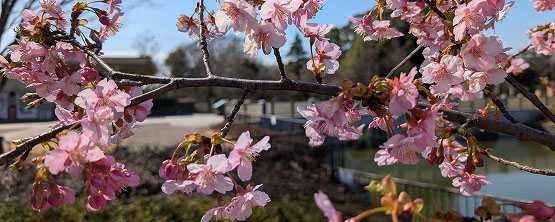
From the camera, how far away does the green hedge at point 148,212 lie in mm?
3139

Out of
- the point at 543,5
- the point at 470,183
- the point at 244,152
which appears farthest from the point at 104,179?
the point at 543,5

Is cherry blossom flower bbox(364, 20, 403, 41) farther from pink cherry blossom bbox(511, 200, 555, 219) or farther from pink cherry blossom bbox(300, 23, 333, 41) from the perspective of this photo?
pink cherry blossom bbox(511, 200, 555, 219)

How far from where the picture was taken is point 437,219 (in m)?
0.50

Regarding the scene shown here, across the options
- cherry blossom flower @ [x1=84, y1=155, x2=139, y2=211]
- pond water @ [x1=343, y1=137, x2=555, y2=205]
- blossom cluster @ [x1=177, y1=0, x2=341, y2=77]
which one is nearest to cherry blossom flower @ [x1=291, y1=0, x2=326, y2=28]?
blossom cluster @ [x1=177, y1=0, x2=341, y2=77]

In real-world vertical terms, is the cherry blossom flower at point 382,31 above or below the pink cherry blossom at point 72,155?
above

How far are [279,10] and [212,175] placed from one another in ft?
1.10

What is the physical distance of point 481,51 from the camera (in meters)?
1.01

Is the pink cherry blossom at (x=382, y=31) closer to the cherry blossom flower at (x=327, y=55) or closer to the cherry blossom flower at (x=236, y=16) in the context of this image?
the cherry blossom flower at (x=327, y=55)

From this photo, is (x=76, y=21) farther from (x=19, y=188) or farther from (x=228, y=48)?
(x=228, y=48)

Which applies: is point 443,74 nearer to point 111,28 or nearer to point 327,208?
point 327,208

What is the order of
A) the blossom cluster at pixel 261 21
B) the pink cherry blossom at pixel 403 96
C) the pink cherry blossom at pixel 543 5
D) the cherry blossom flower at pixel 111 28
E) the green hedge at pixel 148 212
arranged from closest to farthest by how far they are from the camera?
1. the pink cherry blossom at pixel 403 96
2. the blossom cluster at pixel 261 21
3. the cherry blossom flower at pixel 111 28
4. the pink cherry blossom at pixel 543 5
5. the green hedge at pixel 148 212

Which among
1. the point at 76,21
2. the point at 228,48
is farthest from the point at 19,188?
the point at 228,48

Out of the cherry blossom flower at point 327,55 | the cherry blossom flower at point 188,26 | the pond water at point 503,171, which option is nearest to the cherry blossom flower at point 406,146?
the cherry blossom flower at point 327,55

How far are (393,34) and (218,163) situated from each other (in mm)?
892
